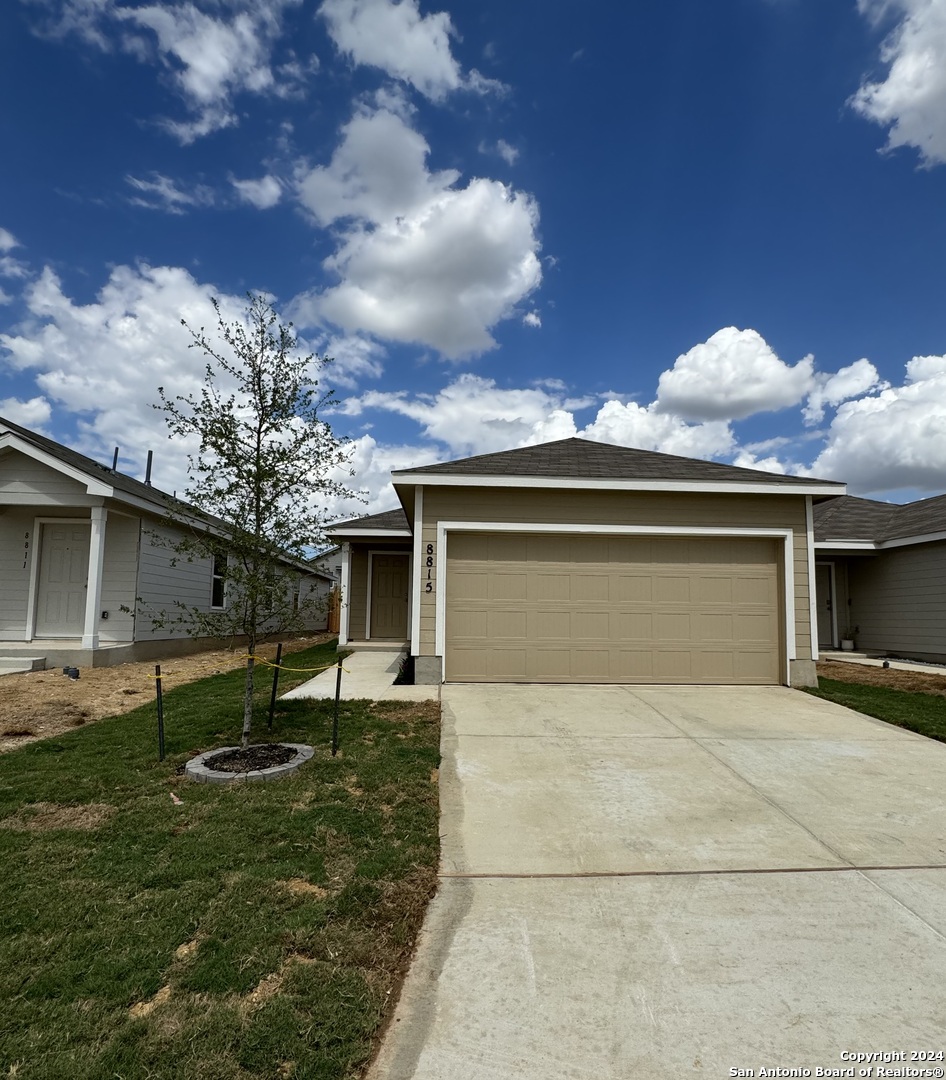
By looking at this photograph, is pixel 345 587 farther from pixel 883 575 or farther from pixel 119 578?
pixel 883 575

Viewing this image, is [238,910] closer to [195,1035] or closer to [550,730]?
[195,1035]

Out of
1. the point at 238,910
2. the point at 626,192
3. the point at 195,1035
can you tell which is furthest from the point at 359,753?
the point at 626,192

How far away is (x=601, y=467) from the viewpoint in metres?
9.38

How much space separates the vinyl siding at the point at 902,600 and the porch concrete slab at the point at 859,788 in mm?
8025

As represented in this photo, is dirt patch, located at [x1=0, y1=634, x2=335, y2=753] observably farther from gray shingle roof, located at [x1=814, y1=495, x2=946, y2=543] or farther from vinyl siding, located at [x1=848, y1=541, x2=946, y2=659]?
vinyl siding, located at [x1=848, y1=541, x2=946, y2=659]

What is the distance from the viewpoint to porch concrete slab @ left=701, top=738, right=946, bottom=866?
3586mm

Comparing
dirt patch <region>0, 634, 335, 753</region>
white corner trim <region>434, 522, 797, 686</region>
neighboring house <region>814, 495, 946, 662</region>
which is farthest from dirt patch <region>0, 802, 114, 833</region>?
neighboring house <region>814, 495, 946, 662</region>

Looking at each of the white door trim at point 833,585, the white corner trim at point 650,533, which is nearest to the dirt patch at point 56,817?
the white corner trim at point 650,533

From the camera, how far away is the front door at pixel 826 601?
14.9 meters

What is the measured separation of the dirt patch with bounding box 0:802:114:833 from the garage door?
5.30 m

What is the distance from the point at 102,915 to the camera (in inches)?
103

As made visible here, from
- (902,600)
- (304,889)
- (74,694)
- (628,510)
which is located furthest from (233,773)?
(902,600)

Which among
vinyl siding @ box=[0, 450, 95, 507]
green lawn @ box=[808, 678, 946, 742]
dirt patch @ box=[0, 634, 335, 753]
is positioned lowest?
dirt patch @ box=[0, 634, 335, 753]

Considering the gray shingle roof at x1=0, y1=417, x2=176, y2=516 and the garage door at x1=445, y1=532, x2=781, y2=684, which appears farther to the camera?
the gray shingle roof at x1=0, y1=417, x2=176, y2=516
